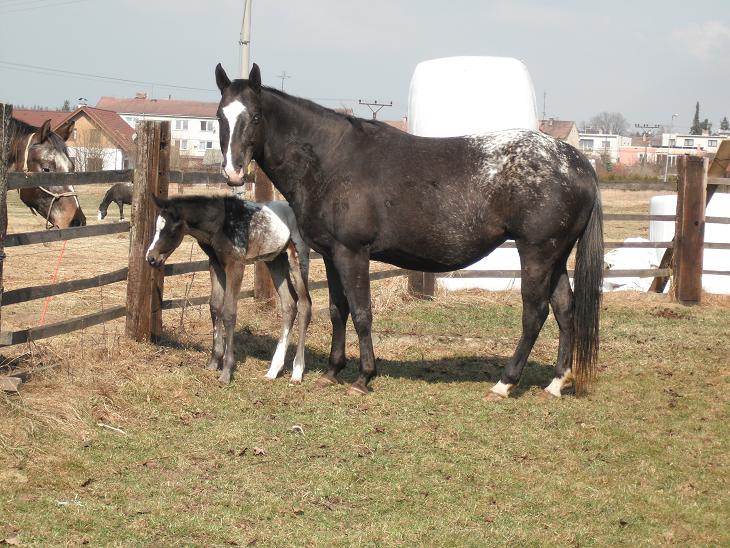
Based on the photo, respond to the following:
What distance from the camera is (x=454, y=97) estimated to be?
13.5 meters

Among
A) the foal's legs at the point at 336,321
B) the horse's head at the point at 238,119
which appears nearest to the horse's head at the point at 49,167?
the horse's head at the point at 238,119

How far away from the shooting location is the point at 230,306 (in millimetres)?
7660

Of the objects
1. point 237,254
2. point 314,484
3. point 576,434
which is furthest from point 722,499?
point 237,254

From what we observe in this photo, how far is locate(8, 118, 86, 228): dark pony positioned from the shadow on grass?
7.61 ft

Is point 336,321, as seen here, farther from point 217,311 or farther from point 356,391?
point 217,311

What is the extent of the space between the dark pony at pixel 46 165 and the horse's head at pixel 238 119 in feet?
10.3

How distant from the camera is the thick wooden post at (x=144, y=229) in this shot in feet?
27.0

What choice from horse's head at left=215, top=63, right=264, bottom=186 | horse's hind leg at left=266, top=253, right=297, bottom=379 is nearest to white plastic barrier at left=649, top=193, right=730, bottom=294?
horse's hind leg at left=266, top=253, right=297, bottom=379

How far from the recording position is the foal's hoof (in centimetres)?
759

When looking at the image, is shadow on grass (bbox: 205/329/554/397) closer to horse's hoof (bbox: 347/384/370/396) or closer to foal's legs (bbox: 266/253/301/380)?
foal's legs (bbox: 266/253/301/380)

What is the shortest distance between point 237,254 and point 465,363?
255 centimetres

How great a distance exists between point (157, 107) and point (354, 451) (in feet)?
364

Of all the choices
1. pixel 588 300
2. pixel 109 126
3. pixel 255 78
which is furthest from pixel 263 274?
pixel 109 126

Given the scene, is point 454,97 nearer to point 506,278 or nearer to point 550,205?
point 506,278
